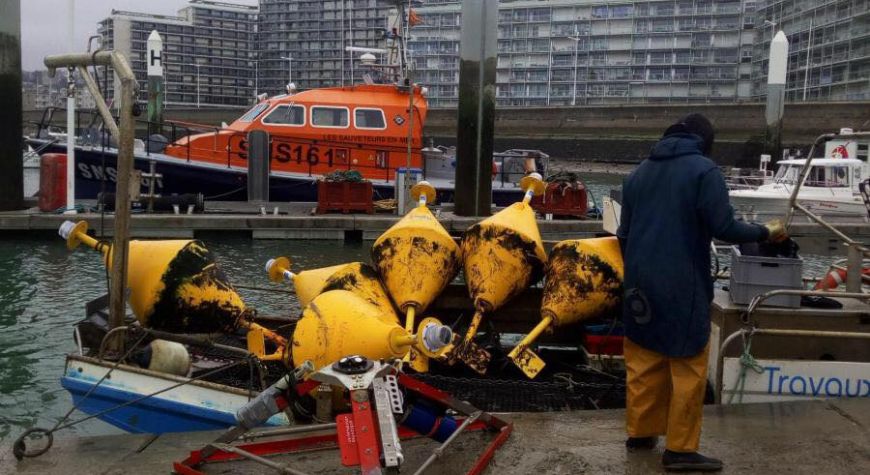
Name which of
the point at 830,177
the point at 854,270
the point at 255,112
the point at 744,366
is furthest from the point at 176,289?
the point at 830,177

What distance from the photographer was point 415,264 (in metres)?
5.54

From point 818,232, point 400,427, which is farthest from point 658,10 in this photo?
point 400,427

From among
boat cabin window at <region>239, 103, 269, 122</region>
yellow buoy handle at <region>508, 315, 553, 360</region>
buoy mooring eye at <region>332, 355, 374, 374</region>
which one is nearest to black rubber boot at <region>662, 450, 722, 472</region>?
buoy mooring eye at <region>332, 355, 374, 374</region>

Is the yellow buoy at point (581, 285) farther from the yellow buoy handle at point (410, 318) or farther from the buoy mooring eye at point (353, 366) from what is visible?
the buoy mooring eye at point (353, 366)

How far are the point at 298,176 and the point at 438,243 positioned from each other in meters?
11.8

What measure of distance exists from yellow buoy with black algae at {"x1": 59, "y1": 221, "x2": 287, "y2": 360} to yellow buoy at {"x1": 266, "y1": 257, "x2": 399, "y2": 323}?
0.39 m

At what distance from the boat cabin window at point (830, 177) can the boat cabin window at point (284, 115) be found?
44.0 ft

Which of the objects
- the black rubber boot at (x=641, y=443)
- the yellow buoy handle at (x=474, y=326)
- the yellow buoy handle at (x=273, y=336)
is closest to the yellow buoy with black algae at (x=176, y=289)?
the yellow buoy handle at (x=273, y=336)

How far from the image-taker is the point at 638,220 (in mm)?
3600

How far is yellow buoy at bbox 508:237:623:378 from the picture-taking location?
5.40 m

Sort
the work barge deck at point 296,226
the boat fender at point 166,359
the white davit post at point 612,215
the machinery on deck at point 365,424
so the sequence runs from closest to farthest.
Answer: the machinery on deck at point 365,424, the boat fender at point 166,359, the white davit post at point 612,215, the work barge deck at point 296,226

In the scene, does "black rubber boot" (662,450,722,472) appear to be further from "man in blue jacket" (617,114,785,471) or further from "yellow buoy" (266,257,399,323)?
"yellow buoy" (266,257,399,323)

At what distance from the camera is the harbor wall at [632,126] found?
49.7 meters

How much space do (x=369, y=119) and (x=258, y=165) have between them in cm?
284
